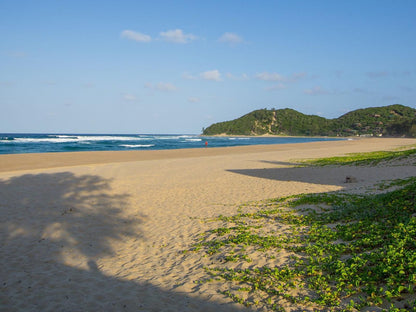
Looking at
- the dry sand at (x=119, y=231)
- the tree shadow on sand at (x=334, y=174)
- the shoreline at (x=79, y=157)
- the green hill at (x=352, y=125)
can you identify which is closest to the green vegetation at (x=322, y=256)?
the dry sand at (x=119, y=231)

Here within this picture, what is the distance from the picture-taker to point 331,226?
312 inches

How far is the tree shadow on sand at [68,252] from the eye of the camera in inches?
206

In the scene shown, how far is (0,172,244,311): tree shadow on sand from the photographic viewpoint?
5.23 m

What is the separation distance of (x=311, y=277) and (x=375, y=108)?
686ft

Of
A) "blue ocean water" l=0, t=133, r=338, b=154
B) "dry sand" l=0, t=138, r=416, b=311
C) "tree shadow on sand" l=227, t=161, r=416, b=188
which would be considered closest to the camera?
"dry sand" l=0, t=138, r=416, b=311

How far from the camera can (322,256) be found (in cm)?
611

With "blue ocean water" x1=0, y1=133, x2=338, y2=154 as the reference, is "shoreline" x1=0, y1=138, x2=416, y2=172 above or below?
below

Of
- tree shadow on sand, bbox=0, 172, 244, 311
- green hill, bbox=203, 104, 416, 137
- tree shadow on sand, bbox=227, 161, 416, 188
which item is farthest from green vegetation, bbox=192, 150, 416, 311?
green hill, bbox=203, 104, 416, 137

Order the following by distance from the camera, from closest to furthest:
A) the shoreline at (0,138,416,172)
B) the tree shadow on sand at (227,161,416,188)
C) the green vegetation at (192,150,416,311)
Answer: the green vegetation at (192,150,416,311) < the tree shadow on sand at (227,161,416,188) < the shoreline at (0,138,416,172)

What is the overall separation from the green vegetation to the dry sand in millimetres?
578

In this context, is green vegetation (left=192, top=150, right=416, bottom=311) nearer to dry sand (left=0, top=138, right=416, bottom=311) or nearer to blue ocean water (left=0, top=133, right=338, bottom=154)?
dry sand (left=0, top=138, right=416, bottom=311)

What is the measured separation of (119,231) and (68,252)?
1827mm

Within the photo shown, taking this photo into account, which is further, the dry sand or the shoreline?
the shoreline

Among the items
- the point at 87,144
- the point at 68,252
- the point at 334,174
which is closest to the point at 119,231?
the point at 68,252
